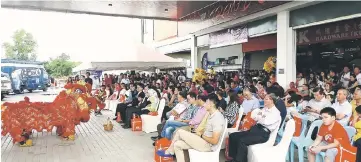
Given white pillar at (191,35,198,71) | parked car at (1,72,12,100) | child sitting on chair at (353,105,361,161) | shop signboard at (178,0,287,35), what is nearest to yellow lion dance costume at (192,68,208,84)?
shop signboard at (178,0,287,35)

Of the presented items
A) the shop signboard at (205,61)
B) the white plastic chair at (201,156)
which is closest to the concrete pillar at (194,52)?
the shop signboard at (205,61)

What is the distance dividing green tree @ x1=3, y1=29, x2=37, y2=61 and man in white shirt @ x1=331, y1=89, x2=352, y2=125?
39718 mm

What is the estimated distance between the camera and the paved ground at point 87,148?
544 centimetres

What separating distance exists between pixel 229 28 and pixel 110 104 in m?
5.04

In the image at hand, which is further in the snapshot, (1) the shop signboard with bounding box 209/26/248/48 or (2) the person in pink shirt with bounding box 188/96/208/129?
(1) the shop signboard with bounding box 209/26/248/48

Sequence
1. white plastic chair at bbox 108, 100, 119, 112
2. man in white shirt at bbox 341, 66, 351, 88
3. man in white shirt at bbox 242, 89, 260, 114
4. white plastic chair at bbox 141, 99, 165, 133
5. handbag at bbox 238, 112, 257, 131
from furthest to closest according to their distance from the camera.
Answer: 1. white plastic chair at bbox 108, 100, 119, 112
2. man in white shirt at bbox 341, 66, 351, 88
3. white plastic chair at bbox 141, 99, 165, 133
4. man in white shirt at bbox 242, 89, 260, 114
5. handbag at bbox 238, 112, 257, 131

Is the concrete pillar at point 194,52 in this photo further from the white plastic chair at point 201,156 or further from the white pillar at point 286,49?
the white plastic chair at point 201,156

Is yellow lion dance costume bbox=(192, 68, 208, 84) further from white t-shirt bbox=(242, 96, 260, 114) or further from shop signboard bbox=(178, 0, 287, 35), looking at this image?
white t-shirt bbox=(242, 96, 260, 114)

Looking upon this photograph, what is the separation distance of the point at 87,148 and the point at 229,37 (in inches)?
307

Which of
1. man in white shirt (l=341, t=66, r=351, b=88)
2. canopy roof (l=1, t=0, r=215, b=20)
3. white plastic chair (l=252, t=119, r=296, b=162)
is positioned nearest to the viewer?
white plastic chair (l=252, t=119, r=296, b=162)

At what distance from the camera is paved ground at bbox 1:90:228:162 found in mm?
5441

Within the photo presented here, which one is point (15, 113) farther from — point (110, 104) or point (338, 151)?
point (110, 104)

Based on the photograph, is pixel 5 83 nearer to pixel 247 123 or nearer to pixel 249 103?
pixel 249 103

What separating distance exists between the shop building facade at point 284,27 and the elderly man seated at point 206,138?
5033 millimetres
